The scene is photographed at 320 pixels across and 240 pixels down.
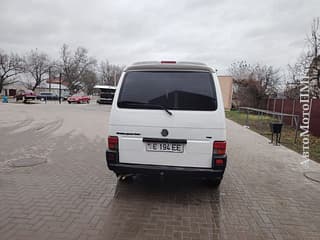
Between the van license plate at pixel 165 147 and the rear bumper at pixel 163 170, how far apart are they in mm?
247

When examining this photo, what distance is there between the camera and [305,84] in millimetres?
13781

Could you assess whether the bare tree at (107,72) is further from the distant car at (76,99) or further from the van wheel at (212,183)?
the van wheel at (212,183)

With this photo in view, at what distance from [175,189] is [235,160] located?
2792 mm

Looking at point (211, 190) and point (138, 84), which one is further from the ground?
point (138, 84)

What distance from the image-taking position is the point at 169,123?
3184 mm

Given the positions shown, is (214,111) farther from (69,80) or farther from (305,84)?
(69,80)

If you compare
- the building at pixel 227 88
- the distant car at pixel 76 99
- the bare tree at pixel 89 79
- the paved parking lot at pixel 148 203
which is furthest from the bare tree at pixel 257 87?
the bare tree at pixel 89 79

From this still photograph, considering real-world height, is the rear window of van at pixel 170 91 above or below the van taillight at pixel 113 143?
above

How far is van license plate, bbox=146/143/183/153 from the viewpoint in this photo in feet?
10.7

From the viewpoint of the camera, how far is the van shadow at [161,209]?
277 cm

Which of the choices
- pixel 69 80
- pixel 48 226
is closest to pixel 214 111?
pixel 48 226

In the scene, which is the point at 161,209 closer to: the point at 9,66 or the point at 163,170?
the point at 163,170

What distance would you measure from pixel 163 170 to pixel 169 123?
27.6 inches

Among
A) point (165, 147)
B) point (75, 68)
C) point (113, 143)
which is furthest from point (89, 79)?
point (165, 147)
